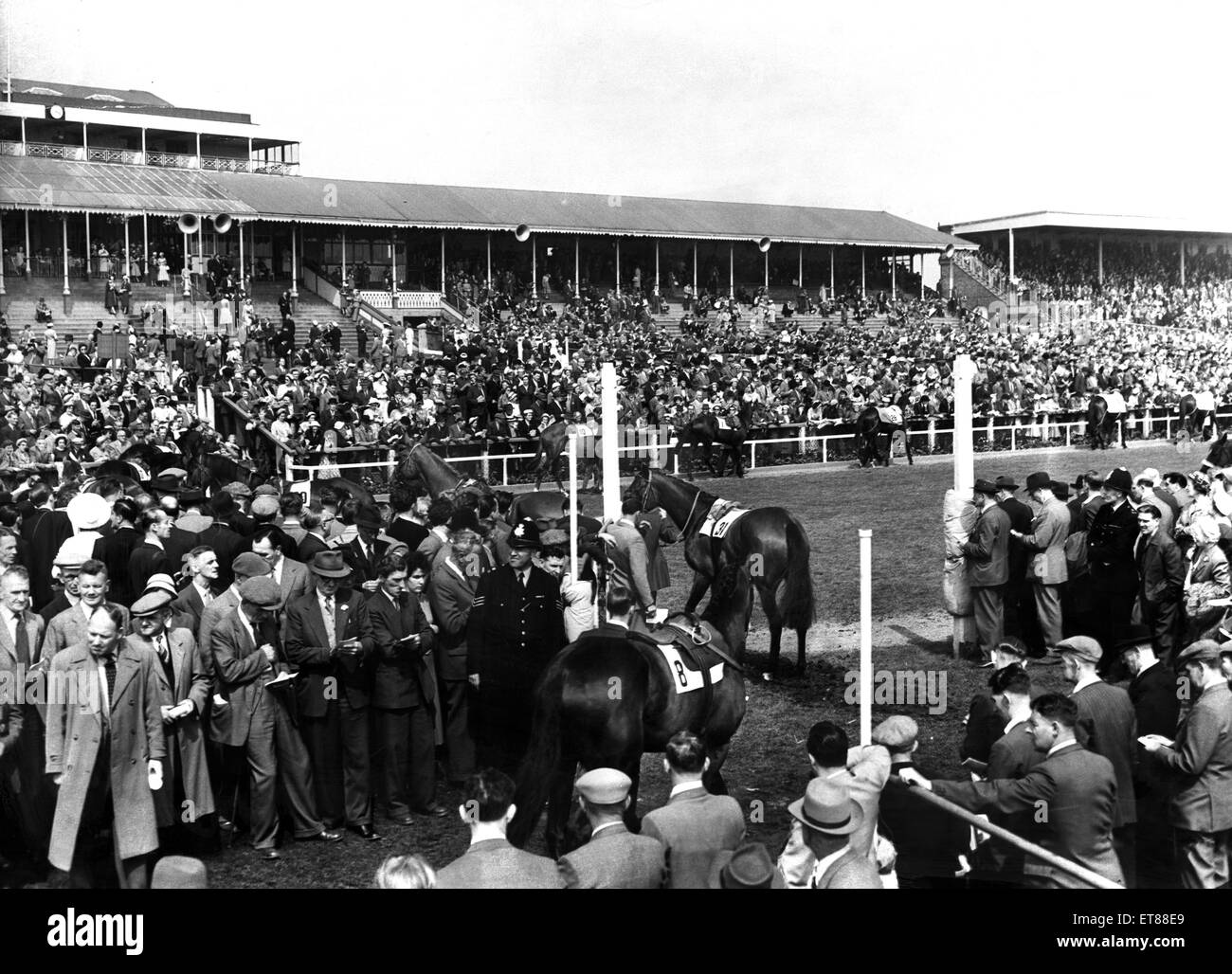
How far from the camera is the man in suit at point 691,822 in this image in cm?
A: 450

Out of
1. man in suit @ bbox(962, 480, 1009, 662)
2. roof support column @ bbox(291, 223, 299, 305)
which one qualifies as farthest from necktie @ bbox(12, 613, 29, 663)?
roof support column @ bbox(291, 223, 299, 305)

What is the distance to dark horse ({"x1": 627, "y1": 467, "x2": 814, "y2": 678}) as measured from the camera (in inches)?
377

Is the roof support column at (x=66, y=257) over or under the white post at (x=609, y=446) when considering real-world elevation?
over

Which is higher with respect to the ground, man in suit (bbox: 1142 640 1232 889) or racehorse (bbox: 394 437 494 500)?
racehorse (bbox: 394 437 494 500)

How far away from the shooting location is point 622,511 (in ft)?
32.9

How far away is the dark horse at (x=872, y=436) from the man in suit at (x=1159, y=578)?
1151 centimetres

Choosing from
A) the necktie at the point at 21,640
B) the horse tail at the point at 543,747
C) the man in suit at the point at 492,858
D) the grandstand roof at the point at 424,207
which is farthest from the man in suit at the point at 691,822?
the grandstand roof at the point at 424,207

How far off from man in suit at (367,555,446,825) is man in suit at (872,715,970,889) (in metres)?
2.71

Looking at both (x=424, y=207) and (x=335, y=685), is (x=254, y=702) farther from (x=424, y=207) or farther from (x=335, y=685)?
(x=424, y=207)

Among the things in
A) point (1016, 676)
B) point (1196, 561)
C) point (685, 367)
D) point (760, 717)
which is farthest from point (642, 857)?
point (685, 367)

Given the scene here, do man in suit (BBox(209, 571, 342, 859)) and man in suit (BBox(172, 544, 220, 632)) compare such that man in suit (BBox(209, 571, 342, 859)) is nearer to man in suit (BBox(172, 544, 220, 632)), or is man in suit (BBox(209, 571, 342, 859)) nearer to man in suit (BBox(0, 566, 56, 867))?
man in suit (BBox(172, 544, 220, 632))

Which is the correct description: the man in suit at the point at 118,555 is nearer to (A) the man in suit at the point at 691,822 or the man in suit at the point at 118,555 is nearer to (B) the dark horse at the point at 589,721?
(B) the dark horse at the point at 589,721

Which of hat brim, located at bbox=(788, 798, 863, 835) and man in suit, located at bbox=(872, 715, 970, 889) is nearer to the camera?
hat brim, located at bbox=(788, 798, 863, 835)

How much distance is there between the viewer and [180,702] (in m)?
6.04
